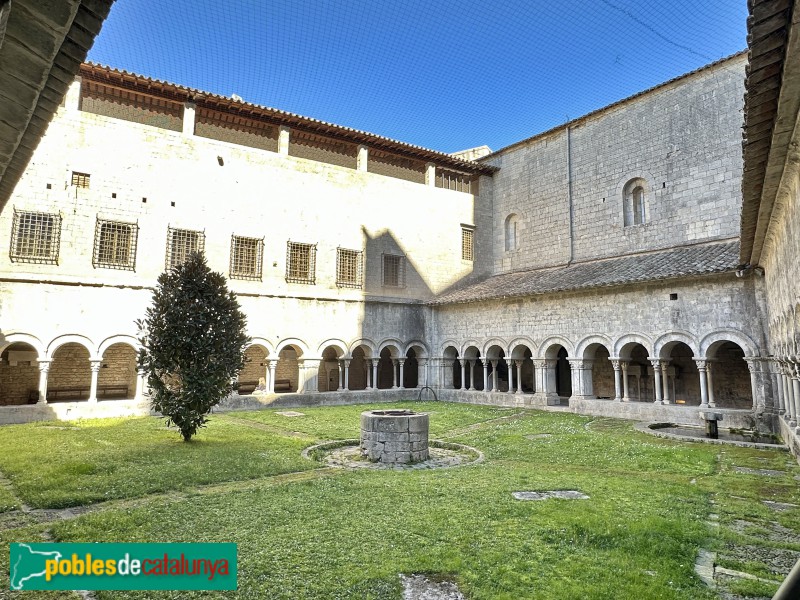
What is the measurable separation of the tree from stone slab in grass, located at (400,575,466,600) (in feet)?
23.5

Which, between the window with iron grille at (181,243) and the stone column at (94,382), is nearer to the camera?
the stone column at (94,382)

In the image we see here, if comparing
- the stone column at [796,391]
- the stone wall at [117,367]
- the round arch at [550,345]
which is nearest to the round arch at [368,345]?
the round arch at [550,345]

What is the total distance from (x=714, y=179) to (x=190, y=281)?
1661 cm

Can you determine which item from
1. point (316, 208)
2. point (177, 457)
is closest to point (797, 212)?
point (177, 457)

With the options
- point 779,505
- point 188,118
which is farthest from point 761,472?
point 188,118

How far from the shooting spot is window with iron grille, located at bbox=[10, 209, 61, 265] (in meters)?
14.6

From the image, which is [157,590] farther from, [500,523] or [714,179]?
[714,179]

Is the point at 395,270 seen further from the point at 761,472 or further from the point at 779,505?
the point at 779,505

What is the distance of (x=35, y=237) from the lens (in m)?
14.9

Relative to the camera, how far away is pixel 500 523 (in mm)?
5285

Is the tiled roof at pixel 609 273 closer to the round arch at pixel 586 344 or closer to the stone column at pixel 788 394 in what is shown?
the round arch at pixel 586 344

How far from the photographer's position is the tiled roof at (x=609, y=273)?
14.1 m

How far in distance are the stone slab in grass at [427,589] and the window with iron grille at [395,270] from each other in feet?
59.3

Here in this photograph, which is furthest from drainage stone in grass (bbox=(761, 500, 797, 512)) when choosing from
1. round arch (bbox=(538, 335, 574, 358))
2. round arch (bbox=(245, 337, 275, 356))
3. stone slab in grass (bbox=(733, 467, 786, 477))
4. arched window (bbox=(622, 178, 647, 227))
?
round arch (bbox=(245, 337, 275, 356))
